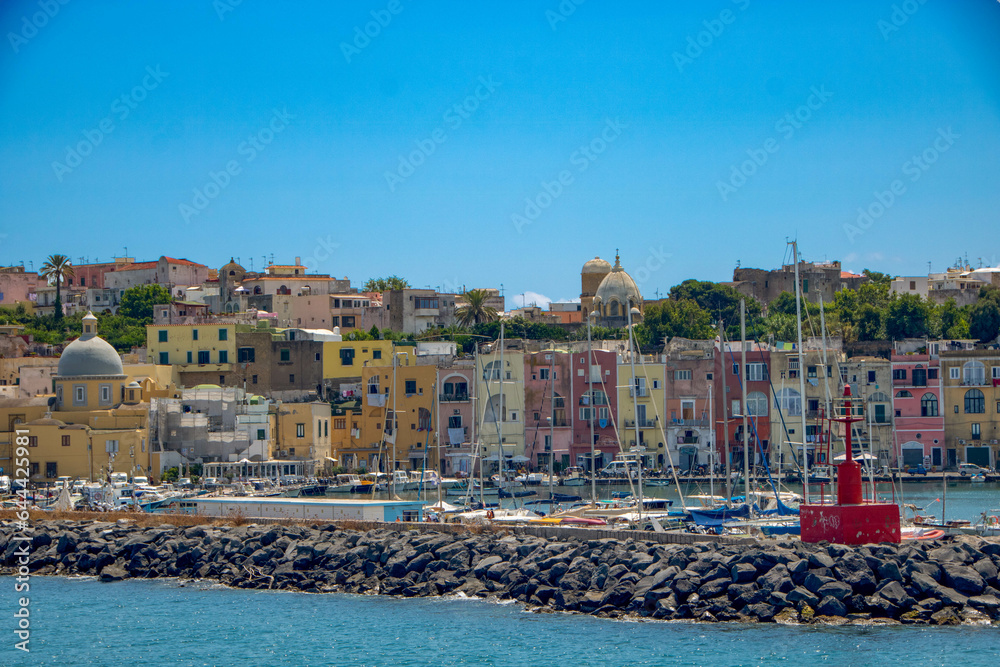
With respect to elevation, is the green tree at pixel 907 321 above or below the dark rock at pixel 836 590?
above

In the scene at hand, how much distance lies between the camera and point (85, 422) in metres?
56.3

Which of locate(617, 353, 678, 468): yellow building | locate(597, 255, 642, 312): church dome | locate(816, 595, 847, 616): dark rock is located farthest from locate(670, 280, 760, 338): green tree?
locate(816, 595, 847, 616): dark rock

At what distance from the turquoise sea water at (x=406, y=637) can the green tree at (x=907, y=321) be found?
5604 cm

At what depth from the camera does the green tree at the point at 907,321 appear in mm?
78688

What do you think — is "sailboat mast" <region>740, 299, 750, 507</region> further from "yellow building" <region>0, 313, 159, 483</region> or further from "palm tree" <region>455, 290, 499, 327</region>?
"palm tree" <region>455, 290, 499, 327</region>

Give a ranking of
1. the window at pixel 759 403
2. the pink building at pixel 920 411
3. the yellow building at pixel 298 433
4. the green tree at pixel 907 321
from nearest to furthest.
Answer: the window at pixel 759 403, the pink building at pixel 920 411, the yellow building at pixel 298 433, the green tree at pixel 907 321

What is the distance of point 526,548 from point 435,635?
15.5ft

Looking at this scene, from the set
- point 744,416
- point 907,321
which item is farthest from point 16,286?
point 744,416

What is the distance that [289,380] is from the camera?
71125 mm

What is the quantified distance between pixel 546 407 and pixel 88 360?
20.5 meters

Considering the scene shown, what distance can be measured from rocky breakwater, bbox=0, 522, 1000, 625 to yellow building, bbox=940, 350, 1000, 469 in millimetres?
35730

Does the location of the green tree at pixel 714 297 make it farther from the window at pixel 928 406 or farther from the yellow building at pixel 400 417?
the yellow building at pixel 400 417

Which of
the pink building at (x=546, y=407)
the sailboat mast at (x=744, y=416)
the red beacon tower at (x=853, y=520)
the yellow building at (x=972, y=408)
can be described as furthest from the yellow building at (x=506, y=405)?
the red beacon tower at (x=853, y=520)

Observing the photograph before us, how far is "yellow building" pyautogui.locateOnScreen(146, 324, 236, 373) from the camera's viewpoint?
6950cm
